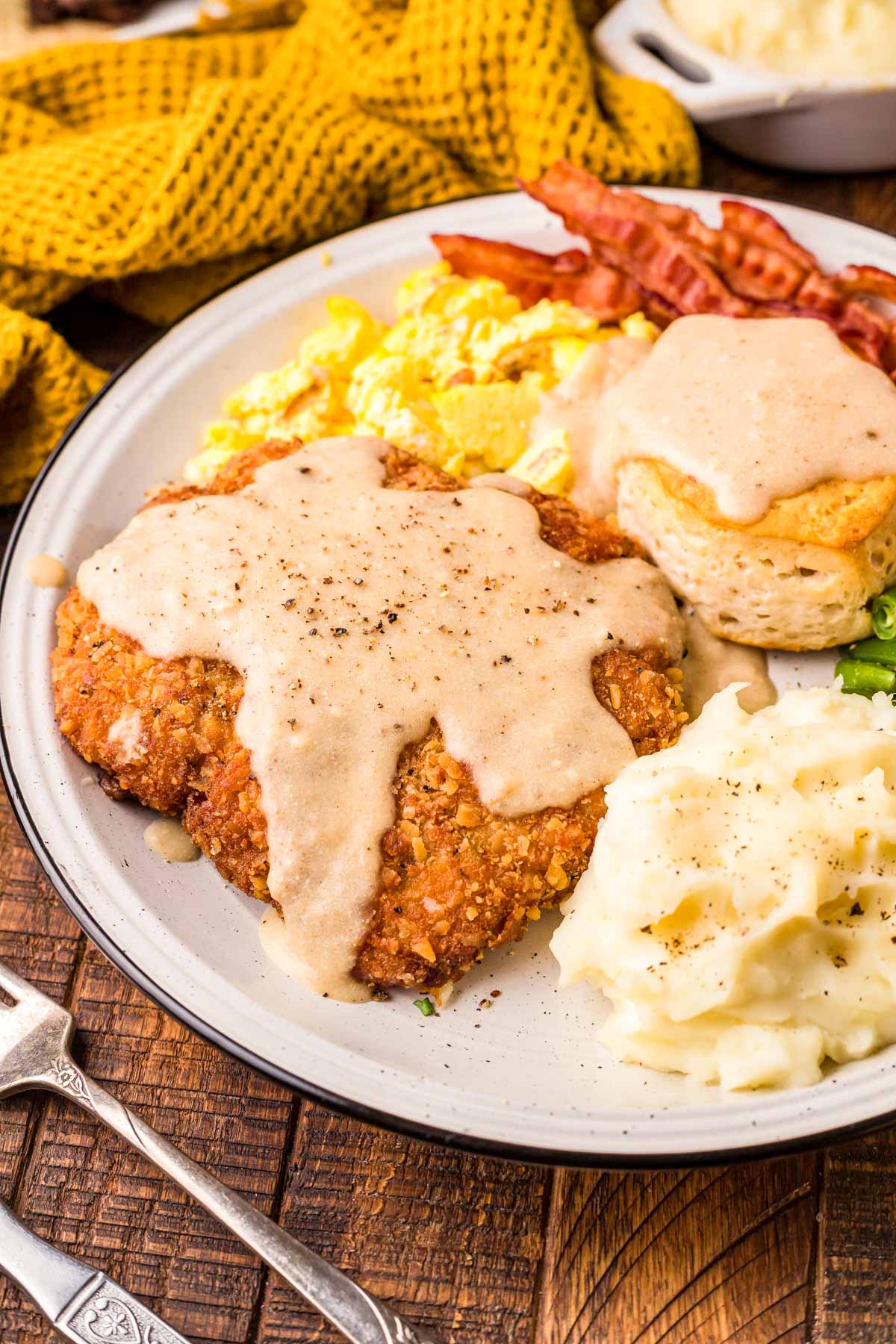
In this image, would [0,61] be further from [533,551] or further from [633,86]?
[533,551]

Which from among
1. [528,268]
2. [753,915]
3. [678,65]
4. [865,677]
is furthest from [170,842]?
[678,65]

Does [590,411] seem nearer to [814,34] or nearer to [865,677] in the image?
[865,677]

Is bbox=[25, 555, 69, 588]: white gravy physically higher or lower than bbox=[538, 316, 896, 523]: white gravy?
lower

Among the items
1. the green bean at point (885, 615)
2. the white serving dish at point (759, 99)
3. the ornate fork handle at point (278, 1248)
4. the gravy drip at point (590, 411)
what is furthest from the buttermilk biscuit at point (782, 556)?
the ornate fork handle at point (278, 1248)

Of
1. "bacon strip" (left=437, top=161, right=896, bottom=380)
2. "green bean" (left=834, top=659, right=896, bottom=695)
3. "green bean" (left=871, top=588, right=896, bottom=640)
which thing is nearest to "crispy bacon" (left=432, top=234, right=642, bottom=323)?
"bacon strip" (left=437, top=161, right=896, bottom=380)

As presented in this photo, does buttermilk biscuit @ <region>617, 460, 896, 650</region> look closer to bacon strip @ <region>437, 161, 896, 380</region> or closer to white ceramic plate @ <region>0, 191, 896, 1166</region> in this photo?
white ceramic plate @ <region>0, 191, 896, 1166</region>

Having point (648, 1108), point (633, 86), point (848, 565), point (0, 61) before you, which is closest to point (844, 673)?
point (848, 565)

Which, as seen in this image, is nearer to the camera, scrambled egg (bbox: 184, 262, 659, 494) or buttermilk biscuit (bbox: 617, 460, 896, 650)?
buttermilk biscuit (bbox: 617, 460, 896, 650)
